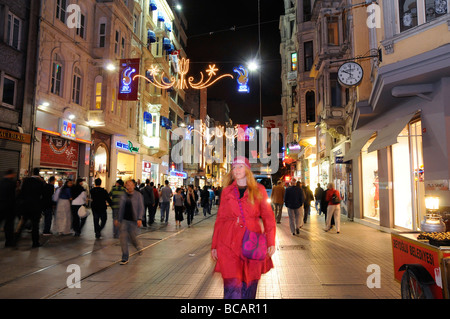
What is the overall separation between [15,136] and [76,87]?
624 cm

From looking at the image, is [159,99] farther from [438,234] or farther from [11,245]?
[438,234]

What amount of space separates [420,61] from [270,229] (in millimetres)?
7953

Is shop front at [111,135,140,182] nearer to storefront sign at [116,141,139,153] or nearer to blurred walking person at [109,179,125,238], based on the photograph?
storefront sign at [116,141,139,153]

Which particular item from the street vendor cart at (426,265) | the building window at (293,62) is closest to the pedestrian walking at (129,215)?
the street vendor cart at (426,265)

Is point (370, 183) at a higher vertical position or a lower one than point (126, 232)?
higher

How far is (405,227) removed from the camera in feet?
40.1

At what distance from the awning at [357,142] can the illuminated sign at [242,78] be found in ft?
18.0

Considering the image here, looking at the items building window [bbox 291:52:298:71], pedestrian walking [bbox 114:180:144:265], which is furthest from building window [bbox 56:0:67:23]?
building window [bbox 291:52:298:71]

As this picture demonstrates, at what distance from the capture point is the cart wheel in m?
3.41

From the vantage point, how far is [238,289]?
3469 mm

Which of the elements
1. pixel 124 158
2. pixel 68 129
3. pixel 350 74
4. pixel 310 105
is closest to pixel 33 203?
pixel 350 74

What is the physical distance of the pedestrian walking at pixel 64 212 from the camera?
1132 cm

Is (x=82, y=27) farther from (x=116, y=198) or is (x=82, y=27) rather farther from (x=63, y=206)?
(x=116, y=198)

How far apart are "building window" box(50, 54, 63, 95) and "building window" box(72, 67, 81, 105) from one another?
50.6 inches
